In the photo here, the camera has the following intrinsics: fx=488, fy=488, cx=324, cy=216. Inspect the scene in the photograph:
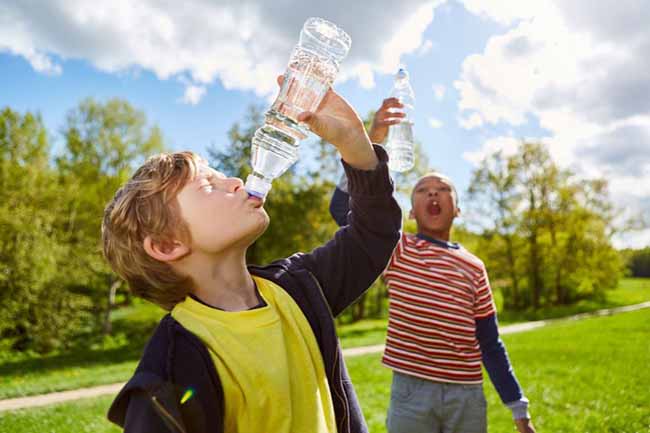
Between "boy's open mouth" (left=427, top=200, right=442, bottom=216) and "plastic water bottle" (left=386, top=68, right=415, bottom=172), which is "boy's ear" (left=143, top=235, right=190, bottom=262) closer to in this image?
"boy's open mouth" (left=427, top=200, right=442, bottom=216)

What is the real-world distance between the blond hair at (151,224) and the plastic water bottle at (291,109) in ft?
1.15

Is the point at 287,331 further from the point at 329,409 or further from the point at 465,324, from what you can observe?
the point at 465,324

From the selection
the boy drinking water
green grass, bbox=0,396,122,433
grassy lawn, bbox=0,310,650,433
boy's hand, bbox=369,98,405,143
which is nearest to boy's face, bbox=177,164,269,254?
the boy drinking water

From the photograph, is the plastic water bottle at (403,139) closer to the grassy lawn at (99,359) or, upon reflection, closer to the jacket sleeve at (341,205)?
the jacket sleeve at (341,205)

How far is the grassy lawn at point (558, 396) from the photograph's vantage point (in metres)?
6.17

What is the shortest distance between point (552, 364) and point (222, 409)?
11.2m

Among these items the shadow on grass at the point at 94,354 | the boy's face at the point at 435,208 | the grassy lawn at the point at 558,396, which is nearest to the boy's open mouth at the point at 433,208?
the boy's face at the point at 435,208

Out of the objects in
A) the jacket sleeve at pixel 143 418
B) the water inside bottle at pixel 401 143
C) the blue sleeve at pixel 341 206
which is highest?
the water inside bottle at pixel 401 143

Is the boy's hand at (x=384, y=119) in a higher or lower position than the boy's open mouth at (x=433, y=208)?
higher

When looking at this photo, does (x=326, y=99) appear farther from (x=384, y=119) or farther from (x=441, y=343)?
(x=441, y=343)

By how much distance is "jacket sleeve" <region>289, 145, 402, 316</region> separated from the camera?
1.82m

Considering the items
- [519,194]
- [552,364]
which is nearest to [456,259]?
[552,364]

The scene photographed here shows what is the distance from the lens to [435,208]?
3.55 m

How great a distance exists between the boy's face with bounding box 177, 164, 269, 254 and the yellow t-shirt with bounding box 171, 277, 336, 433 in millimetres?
215
